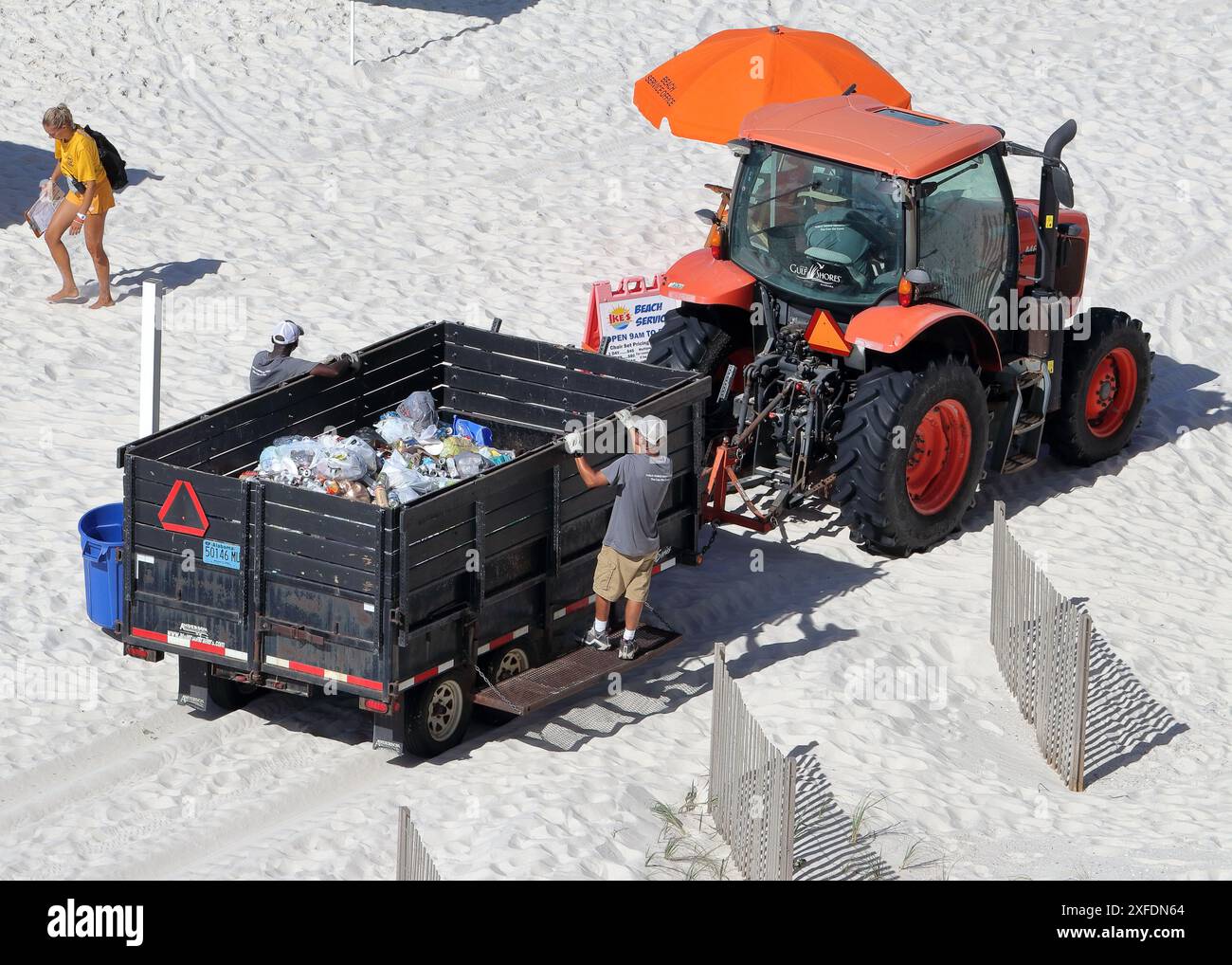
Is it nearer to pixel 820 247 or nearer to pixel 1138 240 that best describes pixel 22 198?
pixel 820 247

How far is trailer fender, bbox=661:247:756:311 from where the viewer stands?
38.6 feet

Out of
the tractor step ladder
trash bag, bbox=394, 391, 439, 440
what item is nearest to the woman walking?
trash bag, bbox=394, 391, 439, 440

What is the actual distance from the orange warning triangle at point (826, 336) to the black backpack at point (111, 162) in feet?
19.3

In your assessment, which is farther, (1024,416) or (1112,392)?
(1112,392)

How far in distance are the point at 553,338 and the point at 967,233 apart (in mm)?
3727

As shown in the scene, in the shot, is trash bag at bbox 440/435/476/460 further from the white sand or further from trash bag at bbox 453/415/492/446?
the white sand

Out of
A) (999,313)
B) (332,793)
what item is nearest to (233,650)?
(332,793)

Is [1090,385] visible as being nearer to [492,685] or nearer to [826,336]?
[826,336]

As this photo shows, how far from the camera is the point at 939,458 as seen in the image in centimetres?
1186

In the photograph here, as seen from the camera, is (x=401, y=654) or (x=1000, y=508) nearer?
(x=401, y=654)

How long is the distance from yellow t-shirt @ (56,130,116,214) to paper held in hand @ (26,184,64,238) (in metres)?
0.19

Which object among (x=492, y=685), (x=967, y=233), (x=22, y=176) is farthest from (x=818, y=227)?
(x=22, y=176)

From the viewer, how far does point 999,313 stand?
1209 cm

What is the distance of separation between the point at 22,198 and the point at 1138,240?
925 centimetres
